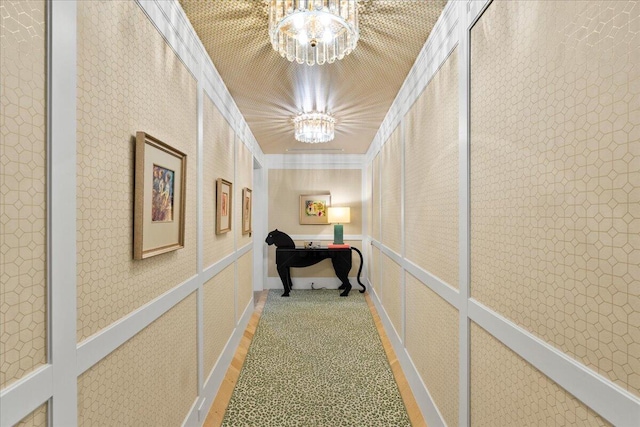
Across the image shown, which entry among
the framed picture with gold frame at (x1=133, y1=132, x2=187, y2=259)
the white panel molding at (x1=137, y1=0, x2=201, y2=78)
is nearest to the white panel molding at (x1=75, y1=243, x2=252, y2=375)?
the framed picture with gold frame at (x1=133, y1=132, x2=187, y2=259)

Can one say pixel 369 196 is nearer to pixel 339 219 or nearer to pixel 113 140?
pixel 339 219

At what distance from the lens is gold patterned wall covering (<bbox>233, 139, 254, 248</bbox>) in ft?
11.3

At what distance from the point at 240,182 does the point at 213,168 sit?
1.15 metres

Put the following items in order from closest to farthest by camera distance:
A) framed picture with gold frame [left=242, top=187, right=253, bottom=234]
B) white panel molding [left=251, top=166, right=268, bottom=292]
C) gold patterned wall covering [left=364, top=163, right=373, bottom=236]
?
framed picture with gold frame [left=242, top=187, right=253, bottom=234] → gold patterned wall covering [left=364, top=163, right=373, bottom=236] → white panel molding [left=251, top=166, right=268, bottom=292]

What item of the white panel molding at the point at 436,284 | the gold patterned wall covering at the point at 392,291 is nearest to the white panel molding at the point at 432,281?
the white panel molding at the point at 436,284

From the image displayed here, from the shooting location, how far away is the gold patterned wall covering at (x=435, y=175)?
5.81 feet

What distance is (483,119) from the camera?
142 centimetres

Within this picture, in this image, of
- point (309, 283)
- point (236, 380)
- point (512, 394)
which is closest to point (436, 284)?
point (512, 394)

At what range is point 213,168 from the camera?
2.53m

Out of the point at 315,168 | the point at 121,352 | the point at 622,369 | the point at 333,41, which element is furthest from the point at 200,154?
the point at 315,168

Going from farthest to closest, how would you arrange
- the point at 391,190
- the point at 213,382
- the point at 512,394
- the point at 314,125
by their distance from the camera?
the point at 391,190 < the point at 314,125 < the point at 213,382 < the point at 512,394

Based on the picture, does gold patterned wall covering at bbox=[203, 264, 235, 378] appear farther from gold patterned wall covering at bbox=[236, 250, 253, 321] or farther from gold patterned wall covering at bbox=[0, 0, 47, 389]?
gold patterned wall covering at bbox=[0, 0, 47, 389]

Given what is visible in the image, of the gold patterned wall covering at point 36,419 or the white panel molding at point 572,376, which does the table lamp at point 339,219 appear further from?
the gold patterned wall covering at point 36,419

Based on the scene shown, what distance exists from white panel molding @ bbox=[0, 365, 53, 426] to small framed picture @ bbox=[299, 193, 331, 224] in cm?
504
